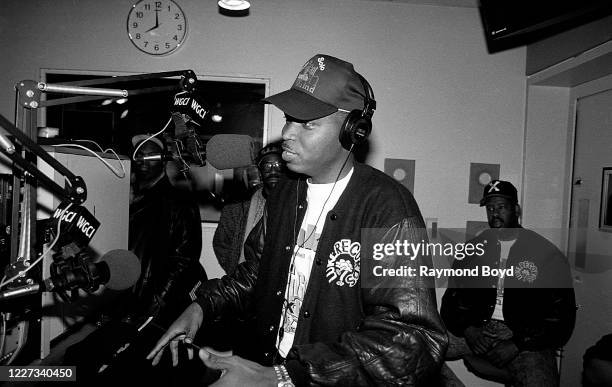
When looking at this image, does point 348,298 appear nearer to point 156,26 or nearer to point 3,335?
point 3,335

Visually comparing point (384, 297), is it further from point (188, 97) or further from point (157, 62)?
point (157, 62)

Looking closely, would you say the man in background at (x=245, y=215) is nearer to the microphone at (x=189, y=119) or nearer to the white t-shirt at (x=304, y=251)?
the microphone at (x=189, y=119)

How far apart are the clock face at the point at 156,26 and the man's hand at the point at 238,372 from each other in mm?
3258

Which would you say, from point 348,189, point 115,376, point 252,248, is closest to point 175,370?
→ point 115,376

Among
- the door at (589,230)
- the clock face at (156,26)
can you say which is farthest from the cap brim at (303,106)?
the door at (589,230)

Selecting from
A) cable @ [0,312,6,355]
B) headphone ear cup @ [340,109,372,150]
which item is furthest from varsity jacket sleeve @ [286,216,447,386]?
cable @ [0,312,6,355]

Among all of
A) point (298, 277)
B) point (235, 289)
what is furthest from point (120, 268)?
point (298, 277)

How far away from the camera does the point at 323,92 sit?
144cm

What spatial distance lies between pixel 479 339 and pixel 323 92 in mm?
2464

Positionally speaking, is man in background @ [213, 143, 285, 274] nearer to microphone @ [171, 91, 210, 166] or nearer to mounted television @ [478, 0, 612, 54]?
microphone @ [171, 91, 210, 166]

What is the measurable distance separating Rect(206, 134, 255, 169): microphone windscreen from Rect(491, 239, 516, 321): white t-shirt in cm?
213

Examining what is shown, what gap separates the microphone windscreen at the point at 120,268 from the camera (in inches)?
52.1

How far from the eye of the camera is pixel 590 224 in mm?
3326

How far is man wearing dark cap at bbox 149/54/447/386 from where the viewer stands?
1.05 meters
